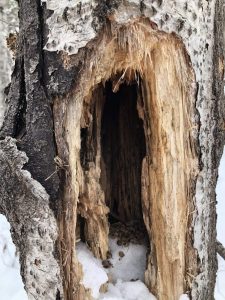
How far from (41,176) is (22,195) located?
0.05 m

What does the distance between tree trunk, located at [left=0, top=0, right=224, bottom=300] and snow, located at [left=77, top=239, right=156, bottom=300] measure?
0.08 ft

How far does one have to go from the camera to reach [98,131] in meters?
0.98

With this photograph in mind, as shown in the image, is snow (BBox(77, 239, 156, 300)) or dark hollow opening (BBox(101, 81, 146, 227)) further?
dark hollow opening (BBox(101, 81, 146, 227))

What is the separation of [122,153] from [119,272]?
0.94ft

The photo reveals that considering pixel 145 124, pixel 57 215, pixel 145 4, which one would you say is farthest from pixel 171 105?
pixel 57 215

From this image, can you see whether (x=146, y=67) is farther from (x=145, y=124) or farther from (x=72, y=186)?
(x=72, y=186)

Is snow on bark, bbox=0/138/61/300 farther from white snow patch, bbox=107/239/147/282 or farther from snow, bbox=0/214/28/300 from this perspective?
snow, bbox=0/214/28/300

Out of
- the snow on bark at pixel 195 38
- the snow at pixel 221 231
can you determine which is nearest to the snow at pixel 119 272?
the snow on bark at pixel 195 38

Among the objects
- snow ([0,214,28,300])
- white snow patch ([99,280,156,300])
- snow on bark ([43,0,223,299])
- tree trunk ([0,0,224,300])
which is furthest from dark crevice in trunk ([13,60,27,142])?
snow ([0,214,28,300])

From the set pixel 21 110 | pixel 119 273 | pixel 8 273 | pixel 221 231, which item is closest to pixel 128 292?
pixel 119 273

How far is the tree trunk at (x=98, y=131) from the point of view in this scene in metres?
0.80

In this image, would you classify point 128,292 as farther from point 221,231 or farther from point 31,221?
point 221,231

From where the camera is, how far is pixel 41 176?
0.86 meters

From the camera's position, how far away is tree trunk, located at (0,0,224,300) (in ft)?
2.62
